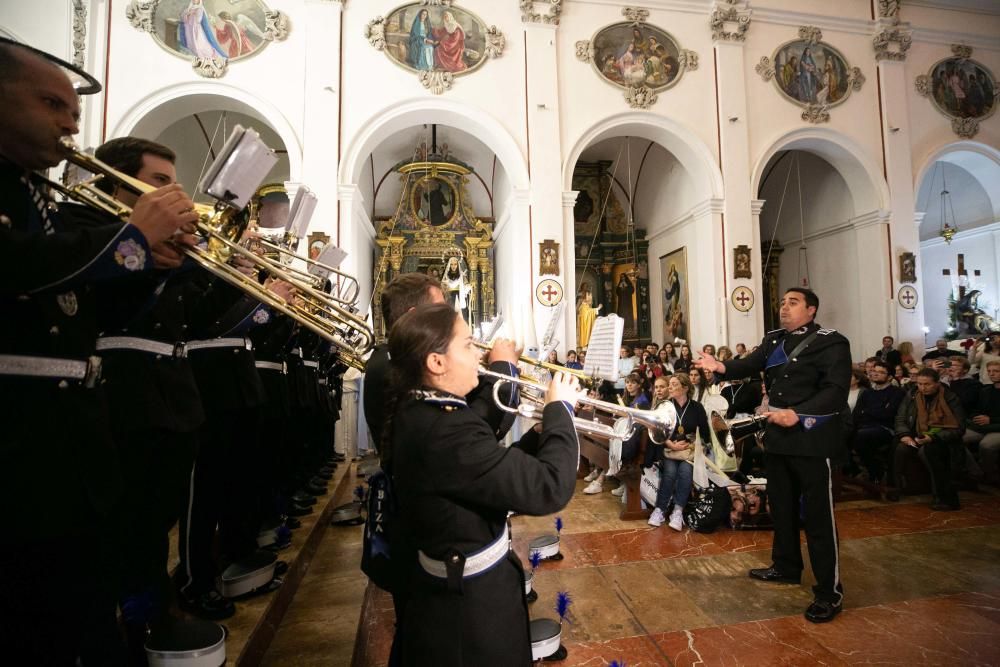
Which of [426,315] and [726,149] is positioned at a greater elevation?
[726,149]

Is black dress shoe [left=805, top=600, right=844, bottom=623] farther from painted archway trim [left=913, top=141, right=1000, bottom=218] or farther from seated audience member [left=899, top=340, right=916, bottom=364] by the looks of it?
painted archway trim [left=913, top=141, right=1000, bottom=218]

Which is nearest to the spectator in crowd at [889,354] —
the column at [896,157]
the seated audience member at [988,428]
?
the column at [896,157]

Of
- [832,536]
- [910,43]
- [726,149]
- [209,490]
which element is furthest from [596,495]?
[910,43]

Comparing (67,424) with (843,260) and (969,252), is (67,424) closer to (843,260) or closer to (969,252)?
(843,260)

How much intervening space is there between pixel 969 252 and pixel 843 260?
7.06 meters

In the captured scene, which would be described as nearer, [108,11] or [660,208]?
[108,11]

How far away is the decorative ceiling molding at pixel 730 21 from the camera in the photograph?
33.4ft

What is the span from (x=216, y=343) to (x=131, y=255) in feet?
3.96

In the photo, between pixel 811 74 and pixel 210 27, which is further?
pixel 811 74

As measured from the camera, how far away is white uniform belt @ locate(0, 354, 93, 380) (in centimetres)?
118

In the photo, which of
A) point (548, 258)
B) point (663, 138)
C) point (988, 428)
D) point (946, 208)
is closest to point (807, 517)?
point (988, 428)

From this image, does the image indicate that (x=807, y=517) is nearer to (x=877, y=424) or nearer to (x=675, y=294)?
(x=877, y=424)

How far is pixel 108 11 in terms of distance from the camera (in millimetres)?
8422

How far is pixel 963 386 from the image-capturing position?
640 centimetres
